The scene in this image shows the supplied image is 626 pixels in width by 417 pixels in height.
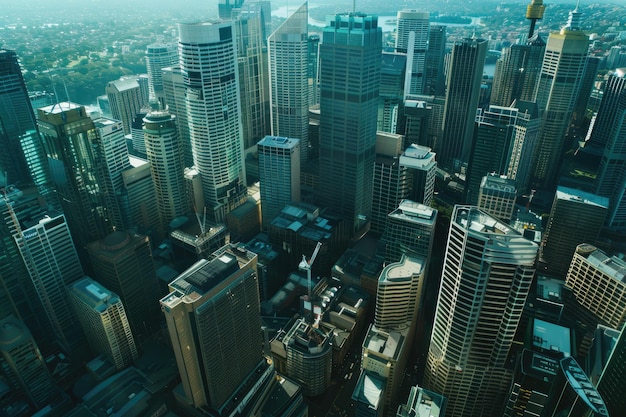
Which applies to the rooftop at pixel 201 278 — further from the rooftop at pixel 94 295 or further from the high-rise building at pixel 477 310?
the high-rise building at pixel 477 310

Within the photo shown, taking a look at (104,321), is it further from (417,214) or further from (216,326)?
(417,214)

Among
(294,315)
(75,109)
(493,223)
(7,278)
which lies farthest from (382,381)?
(75,109)

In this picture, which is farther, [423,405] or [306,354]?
[306,354]

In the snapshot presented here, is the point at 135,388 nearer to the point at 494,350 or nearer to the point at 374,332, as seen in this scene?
the point at 374,332

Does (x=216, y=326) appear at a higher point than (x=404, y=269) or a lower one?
higher

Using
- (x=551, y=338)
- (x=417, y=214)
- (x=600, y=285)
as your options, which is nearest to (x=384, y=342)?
(x=551, y=338)

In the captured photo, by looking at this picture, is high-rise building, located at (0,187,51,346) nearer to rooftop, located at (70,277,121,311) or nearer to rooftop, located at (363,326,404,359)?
rooftop, located at (70,277,121,311)
